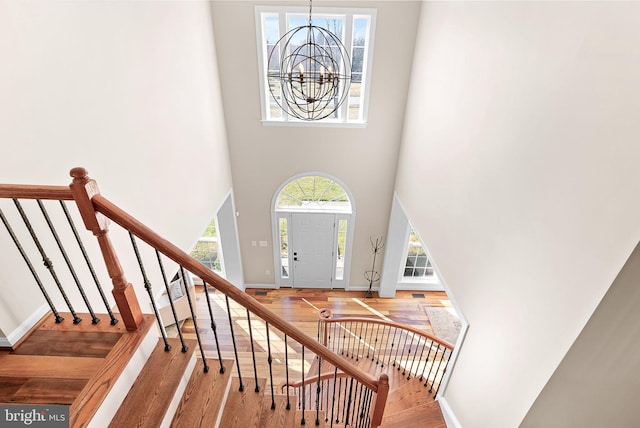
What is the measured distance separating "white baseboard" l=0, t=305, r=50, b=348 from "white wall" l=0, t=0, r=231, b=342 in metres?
0.04

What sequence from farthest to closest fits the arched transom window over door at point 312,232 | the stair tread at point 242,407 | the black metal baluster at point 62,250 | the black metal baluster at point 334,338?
1. the arched transom window over door at point 312,232
2. the black metal baluster at point 334,338
3. the stair tread at point 242,407
4. the black metal baluster at point 62,250

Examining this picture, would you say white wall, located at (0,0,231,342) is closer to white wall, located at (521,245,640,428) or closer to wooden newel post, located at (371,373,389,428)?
wooden newel post, located at (371,373,389,428)

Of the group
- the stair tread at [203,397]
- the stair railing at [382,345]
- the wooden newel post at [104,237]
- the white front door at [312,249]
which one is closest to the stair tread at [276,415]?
the stair tread at [203,397]

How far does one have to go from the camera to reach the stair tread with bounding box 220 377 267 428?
Result: 186cm

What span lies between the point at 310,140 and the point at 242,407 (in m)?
4.27

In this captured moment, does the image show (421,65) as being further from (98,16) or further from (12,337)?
(12,337)

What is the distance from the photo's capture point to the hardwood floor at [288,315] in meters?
5.06

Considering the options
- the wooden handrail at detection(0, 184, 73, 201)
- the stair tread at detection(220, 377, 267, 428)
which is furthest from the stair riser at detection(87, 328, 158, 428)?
the wooden handrail at detection(0, 184, 73, 201)

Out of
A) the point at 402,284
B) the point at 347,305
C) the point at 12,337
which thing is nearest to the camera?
the point at 12,337

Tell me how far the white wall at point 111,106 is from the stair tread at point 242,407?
1.26 metres

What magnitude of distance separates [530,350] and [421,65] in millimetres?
3822

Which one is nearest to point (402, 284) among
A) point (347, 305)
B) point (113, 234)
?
point (347, 305)

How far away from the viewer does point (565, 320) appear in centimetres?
177

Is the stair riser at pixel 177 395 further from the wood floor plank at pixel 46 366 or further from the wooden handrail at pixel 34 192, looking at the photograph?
the wooden handrail at pixel 34 192
